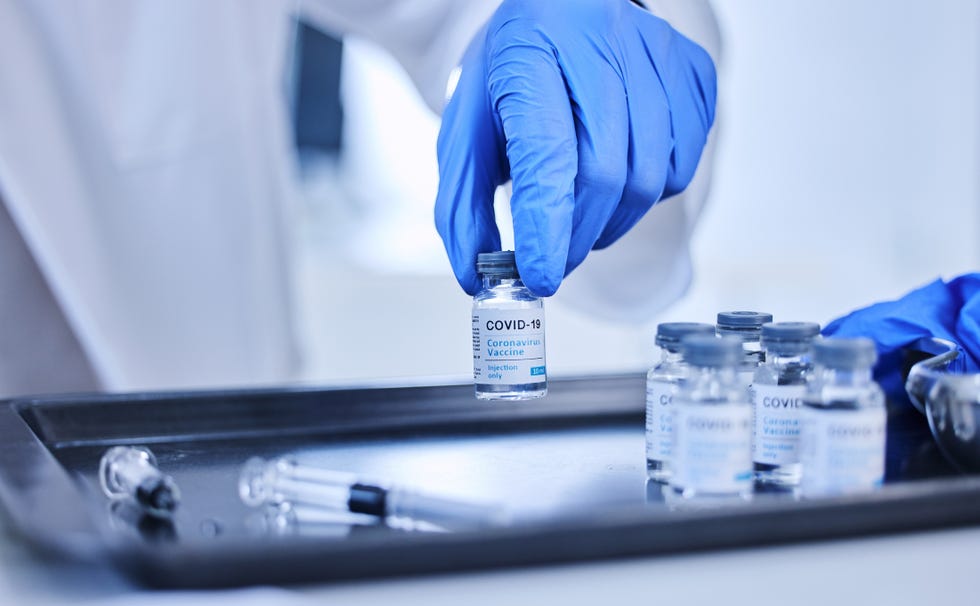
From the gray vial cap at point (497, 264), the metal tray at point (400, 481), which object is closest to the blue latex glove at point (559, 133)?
the gray vial cap at point (497, 264)

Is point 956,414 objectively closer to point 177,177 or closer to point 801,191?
point 177,177

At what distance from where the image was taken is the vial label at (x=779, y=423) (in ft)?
2.44

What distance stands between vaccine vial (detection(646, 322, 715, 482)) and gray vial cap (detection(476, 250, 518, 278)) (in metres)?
0.19

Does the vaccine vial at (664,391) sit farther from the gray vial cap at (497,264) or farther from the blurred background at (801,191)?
the blurred background at (801,191)

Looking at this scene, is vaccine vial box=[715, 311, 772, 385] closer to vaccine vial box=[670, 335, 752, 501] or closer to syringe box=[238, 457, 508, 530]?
vaccine vial box=[670, 335, 752, 501]

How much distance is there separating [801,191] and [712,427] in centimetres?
285

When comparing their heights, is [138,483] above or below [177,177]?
below

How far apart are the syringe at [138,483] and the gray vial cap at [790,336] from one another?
Result: 0.47 meters

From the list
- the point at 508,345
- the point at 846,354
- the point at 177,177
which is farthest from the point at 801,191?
the point at 846,354

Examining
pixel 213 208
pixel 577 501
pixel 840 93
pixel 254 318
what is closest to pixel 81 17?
pixel 213 208

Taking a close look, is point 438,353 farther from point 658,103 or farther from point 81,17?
point 658,103

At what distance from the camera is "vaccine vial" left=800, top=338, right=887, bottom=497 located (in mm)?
651

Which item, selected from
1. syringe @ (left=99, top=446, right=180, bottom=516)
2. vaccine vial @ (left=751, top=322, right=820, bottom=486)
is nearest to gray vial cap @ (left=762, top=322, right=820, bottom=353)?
vaccine vial @ (left=751, top=322, right=820, bottom=486)

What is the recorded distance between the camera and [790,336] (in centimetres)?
73
